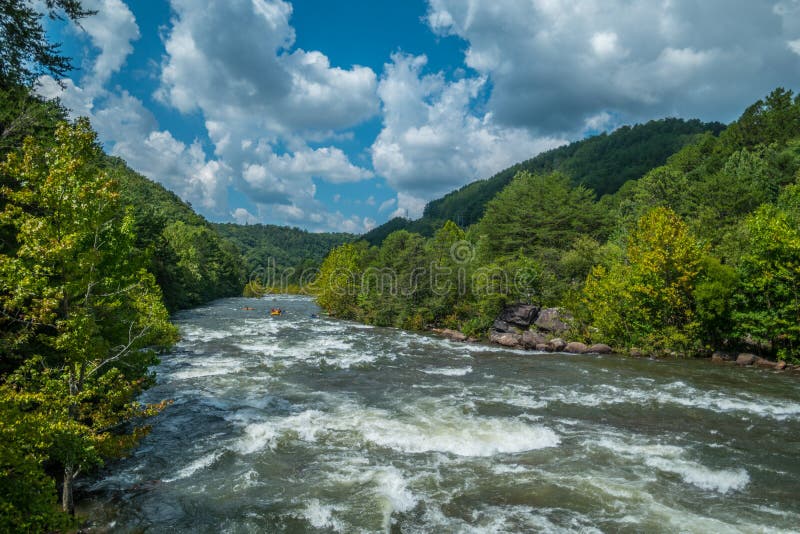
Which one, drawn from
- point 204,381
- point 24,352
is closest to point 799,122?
point 204,381

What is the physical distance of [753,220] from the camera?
26016mm

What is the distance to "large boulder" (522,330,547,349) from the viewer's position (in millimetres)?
34497

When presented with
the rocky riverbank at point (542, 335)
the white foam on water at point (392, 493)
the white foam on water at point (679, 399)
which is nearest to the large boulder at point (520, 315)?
the rocky riverbank at point (542, 335)

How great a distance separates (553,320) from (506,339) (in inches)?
176

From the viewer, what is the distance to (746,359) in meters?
26.1

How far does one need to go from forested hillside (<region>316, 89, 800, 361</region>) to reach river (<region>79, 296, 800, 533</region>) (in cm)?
528

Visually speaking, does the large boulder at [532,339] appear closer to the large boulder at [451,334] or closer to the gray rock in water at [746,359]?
the large boulder at [451,334]

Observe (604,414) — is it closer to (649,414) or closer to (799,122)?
(649,414)

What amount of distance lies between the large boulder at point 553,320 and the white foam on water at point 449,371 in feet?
43.8

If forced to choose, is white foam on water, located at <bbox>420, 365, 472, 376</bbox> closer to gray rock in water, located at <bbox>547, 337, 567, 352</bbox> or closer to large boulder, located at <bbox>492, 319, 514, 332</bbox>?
gray rock in water, located at <bbox>547, 337, 567, 352</bbox>

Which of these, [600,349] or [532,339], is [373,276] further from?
[600,349]

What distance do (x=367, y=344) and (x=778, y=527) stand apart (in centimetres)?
2898

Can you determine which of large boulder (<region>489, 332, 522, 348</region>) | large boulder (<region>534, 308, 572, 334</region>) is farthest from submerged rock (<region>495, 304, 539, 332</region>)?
large boulder (<region>489, 332, 522, 348</region>)

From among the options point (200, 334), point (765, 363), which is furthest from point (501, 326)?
point (200, 334)
